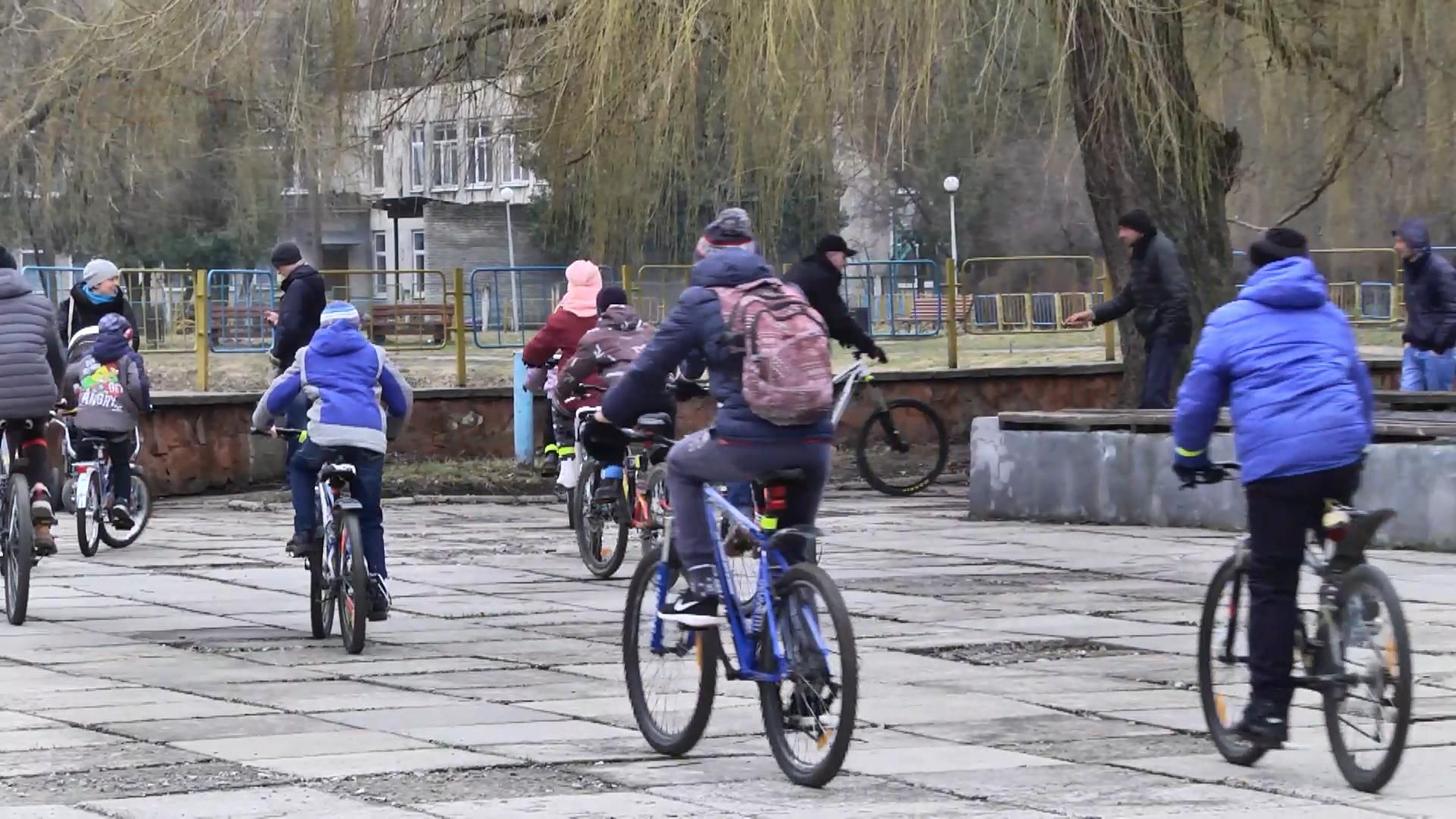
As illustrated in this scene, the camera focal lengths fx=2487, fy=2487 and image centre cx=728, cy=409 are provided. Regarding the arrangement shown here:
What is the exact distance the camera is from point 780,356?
7242 millimetres

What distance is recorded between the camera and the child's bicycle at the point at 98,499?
14648 mm

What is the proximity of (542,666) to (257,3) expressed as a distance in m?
7.97

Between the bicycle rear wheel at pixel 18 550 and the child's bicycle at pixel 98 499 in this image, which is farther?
the child's bicycle at pixel 98 499

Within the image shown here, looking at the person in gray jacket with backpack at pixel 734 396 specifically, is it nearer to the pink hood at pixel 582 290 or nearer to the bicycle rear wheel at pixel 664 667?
the bicycle rear wheel at pixel 664 667

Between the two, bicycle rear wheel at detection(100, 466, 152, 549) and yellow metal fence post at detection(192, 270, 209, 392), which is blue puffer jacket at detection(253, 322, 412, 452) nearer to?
bicycle rear wheel at detection(100, 466, 152, 549)

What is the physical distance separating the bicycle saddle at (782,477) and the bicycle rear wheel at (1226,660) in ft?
4.26

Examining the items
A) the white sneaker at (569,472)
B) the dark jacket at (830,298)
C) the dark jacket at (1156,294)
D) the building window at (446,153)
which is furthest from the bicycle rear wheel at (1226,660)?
the building window at (446,153)

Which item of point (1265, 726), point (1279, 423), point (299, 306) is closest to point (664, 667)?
point (1265, 726)

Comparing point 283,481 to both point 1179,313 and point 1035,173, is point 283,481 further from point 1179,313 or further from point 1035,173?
point 1035,173

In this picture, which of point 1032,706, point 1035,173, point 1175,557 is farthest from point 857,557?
point 1035,173

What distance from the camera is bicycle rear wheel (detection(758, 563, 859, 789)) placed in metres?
6.80

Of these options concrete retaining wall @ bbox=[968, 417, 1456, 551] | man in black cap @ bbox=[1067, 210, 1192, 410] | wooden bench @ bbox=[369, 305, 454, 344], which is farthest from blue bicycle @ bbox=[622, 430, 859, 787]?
wooden bench @ bbox=[369, 305, 454, 344]

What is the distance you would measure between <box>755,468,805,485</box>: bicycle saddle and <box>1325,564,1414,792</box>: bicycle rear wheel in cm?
158

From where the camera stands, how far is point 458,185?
1838 centimetres
